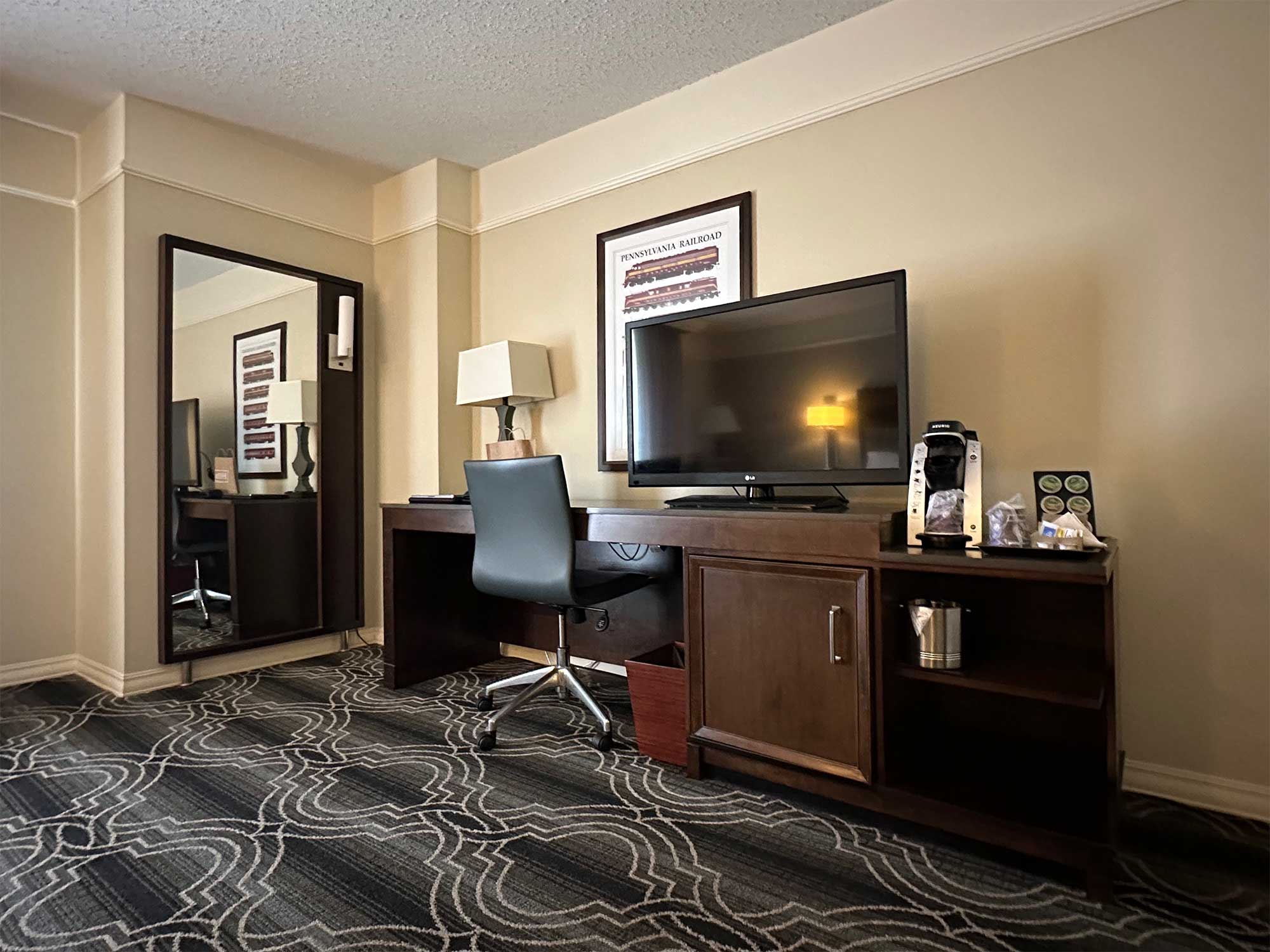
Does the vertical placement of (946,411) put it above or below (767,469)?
above

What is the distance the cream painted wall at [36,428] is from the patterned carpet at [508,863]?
3.27ft

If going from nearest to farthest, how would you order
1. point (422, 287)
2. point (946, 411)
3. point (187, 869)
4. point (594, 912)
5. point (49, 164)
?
point (594, 912)
point (187, 869)
point (946, 411)
point (49, 164)
point (422, 287)

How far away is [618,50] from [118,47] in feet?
5.72

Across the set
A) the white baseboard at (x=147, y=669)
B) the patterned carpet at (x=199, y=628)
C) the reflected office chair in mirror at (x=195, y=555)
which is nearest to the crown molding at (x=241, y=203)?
the reflected office chair in mirror at (x=195, y=555)

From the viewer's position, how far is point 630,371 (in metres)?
2.58

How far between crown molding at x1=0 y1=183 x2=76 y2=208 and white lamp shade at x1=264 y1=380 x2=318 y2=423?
3.69 feet

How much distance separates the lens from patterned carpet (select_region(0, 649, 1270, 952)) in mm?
1376

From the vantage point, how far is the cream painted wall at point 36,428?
119 inches

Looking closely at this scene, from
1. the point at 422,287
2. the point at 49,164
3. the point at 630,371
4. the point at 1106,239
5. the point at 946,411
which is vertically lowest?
the point at 946,411

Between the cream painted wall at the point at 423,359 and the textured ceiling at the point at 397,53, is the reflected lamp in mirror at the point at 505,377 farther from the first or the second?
the textured ceiling at the point at 397,53

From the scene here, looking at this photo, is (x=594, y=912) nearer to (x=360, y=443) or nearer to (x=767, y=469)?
(x=767, y=469)

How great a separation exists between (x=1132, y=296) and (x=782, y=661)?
1.33 metres

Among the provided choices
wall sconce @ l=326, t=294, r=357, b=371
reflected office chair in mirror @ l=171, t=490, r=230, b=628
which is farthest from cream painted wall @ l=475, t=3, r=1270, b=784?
reflected office chair in mirror @ l=171, t=490, r=230, b=628

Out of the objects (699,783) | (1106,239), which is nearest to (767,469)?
(699,783)
